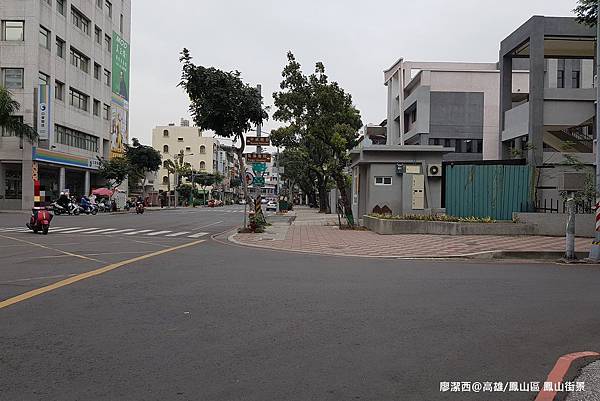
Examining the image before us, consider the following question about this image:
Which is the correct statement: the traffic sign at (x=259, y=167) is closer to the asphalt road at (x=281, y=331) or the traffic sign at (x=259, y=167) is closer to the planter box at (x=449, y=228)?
the planter box at (x=449, y=228)

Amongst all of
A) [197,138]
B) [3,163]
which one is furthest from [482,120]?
[197,138]

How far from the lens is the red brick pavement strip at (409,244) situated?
15750 mm

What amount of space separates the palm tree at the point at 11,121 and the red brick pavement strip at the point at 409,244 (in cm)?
2516

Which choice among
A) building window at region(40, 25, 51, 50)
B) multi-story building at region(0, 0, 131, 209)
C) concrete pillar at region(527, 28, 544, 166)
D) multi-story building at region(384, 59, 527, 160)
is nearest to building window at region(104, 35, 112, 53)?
multi-story building at region(0, 0, 131, 209)

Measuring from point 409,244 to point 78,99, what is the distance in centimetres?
4375

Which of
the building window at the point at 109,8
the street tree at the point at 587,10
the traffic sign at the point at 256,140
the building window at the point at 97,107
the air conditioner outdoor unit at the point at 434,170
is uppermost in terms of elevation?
the building window at the point at 109,8

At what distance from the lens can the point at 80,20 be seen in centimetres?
5188

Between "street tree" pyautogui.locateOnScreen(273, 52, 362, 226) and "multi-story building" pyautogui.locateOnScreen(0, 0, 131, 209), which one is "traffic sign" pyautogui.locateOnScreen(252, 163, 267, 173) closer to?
"street tree" pyautogui.locateOnScreen(273, 52, 362, 226)

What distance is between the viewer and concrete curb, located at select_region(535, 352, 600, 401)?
174 inches

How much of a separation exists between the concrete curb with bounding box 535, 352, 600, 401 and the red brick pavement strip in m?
9.41

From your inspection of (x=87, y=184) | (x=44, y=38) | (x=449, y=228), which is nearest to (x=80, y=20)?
(x=44, y=38)

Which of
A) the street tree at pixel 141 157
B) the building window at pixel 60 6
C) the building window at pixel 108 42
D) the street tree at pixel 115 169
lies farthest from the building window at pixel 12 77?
the street tree at pixel 141 157

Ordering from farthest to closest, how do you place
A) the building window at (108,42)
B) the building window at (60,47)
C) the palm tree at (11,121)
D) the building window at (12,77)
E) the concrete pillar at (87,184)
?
the building window at (108,42)
the concrete pillar at (87,184)
the building window at (60,47)
the building window at (12,77)
the palm tree at (11,121)

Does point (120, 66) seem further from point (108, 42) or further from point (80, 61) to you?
point (80, 61)
